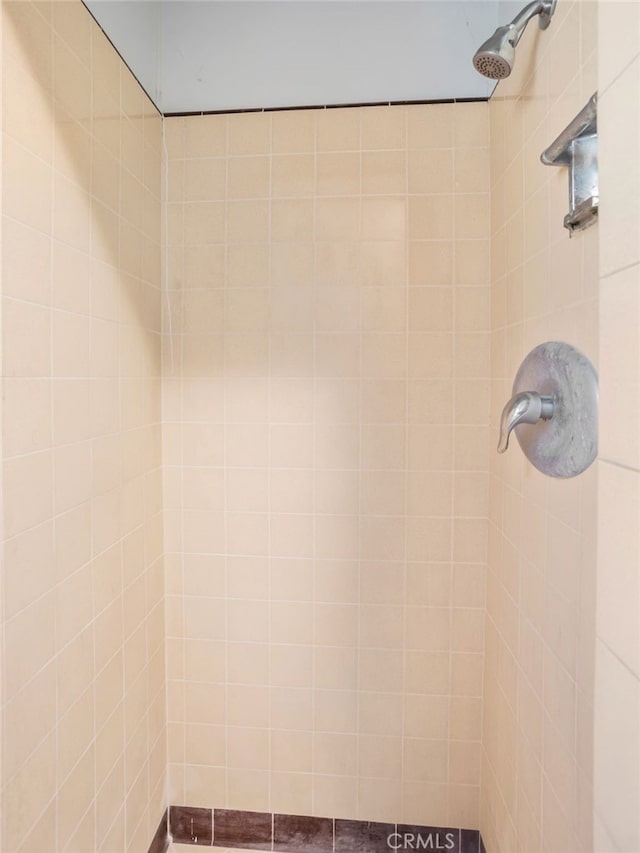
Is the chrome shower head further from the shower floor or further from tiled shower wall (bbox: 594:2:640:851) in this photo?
the shower floor

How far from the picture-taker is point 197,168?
1616 millimetres

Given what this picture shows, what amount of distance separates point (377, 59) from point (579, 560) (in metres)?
1.53

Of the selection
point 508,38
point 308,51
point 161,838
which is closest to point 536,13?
point 508,38

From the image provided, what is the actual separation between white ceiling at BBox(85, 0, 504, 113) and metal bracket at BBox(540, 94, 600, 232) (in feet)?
2.53

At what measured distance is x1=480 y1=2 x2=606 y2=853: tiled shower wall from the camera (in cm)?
91

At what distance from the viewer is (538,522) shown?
1137 millimetres

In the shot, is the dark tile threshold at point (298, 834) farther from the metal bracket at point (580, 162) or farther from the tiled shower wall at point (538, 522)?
the metal bracket at point (580, 162)

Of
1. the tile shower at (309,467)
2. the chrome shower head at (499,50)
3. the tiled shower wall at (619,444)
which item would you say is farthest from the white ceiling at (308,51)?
the tiled shower wall at (619,444)

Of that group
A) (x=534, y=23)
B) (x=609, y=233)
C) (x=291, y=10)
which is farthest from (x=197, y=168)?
(x=609, y=233)

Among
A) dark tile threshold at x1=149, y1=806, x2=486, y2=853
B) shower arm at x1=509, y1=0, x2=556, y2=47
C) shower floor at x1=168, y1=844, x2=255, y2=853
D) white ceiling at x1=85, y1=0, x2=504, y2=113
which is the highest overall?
white ceiling at x1=85, y1=0, x2=504, y2=113

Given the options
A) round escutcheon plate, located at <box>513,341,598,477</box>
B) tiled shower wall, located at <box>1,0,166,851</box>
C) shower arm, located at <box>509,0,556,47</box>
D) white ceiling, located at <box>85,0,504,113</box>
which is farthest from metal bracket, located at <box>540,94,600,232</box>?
tiled shower wall, located at <box>1,0,166,851</box>

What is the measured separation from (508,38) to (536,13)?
0.07 meters

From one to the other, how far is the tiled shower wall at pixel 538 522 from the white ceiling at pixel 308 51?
0.79ft

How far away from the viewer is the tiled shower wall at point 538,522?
906 mm
